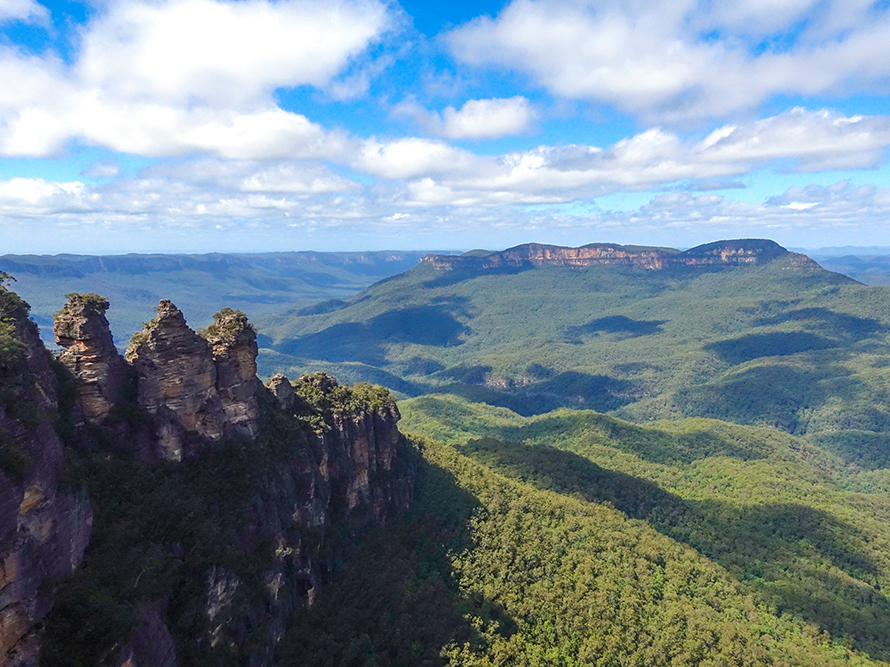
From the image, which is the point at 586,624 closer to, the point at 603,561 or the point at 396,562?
the point at 603,561

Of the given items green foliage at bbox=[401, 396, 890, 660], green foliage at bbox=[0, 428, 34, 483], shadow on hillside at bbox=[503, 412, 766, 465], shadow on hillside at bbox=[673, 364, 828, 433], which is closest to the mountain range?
green foliage at bbox=[0, 428, 34, 483]

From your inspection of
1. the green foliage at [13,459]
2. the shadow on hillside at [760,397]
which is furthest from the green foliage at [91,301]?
the shadow on hillside at [760,397]

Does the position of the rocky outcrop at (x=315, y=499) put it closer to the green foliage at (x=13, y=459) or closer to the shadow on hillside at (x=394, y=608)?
the shadow on hillside at (x=394, y=608)

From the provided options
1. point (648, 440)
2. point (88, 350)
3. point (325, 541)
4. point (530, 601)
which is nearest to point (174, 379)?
point (88, 350)

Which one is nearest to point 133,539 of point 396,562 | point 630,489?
point 396,562

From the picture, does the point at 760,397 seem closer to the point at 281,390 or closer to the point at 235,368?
the point at 281,390
